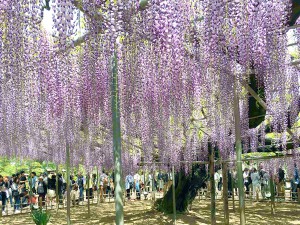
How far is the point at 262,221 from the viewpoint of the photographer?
11836 millimetres

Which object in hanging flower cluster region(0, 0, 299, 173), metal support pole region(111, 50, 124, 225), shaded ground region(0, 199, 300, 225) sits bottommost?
shaded ground region(0, 199, 300, 225)

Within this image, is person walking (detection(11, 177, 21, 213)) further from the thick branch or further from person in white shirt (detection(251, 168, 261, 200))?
the thick branch

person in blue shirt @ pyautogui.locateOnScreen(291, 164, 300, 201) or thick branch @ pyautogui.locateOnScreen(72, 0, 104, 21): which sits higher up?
thick branch @ pyautogui.locateOnScreen(72, 0, 104, 21)

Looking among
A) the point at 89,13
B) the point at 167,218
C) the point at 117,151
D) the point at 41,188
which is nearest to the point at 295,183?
the point at 167,218

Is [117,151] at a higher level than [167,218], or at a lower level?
higher

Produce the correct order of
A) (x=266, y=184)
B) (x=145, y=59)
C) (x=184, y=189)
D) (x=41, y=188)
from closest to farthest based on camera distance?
(x=145, y=59) < (x=184, y=189) < (x=41, y=188) < (x=266, y=184)

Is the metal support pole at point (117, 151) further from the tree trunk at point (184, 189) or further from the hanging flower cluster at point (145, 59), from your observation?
the tree trunk at point (184, 189)

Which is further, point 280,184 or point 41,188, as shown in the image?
point 280,184

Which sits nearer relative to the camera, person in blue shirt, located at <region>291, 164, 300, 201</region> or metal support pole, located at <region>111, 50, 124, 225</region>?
metal support pole, located at <region>111, 50, 124, 225</region>

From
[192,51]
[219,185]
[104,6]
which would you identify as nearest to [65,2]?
[104,6]

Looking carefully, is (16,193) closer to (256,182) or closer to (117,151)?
(256,182)

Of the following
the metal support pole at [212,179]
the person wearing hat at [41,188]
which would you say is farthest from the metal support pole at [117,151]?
the person wearing hat at [41,188]

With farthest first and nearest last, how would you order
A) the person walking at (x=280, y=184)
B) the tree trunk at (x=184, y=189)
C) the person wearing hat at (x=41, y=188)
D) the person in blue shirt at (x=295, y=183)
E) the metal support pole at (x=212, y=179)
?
the person walking at (x=280, y=184) < the person in blue shirt at (x=295, y=183) < the person wearing hat at (x=41, y=188) < the tree trunk at (x=184, y=189) < the metal support pole at (x=212, y=179)

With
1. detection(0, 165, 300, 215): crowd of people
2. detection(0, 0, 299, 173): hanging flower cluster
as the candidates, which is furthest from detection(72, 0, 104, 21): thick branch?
detection(0, 165, 300, 215): crowd of people
